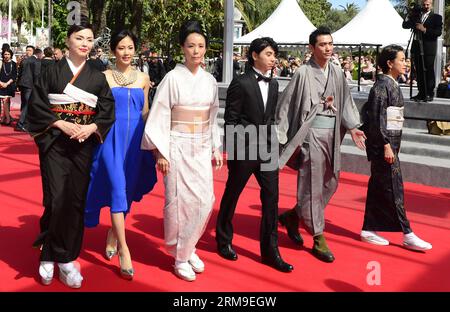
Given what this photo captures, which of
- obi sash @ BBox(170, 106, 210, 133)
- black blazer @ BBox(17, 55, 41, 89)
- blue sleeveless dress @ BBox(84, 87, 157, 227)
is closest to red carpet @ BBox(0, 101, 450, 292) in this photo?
blue sleeveless dress @ BBox(84, 87, 157, 227)

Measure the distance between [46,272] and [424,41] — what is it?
6598 millimetres

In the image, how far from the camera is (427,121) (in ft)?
28.8

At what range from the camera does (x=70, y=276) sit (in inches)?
150

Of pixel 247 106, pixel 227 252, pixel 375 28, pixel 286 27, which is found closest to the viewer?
pixel 247 106

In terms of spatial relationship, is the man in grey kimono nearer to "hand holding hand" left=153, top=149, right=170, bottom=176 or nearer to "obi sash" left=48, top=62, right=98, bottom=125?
"hand holding hand" left=153, top=149, right=170, bottom=176

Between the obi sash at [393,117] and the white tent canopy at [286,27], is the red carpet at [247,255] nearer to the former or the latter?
the obi sash at [393,117]

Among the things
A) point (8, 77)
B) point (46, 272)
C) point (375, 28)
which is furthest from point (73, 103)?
point (375, 28)

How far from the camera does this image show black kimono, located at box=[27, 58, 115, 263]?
3.73m

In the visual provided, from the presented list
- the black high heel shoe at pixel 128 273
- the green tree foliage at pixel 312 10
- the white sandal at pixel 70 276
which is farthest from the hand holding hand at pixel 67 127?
the green tree foliage at pixel 312 10

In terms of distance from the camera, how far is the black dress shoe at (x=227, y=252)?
4.46 meters

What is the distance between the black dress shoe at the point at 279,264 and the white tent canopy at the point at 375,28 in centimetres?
1360

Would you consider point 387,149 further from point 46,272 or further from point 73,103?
point 46,272

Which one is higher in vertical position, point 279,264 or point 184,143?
point 184,143
